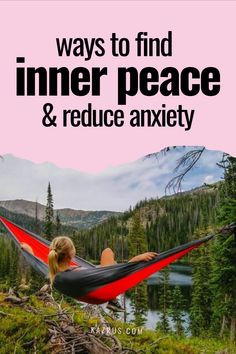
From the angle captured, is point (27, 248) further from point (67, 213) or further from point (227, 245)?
point (227, 245)

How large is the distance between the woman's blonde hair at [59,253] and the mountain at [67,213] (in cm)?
144

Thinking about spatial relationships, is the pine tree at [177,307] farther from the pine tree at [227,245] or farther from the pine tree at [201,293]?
the pine tree at [227,245]

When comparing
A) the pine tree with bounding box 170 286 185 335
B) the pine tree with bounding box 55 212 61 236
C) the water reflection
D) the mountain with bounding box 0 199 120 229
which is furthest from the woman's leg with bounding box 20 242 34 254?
the pine tree with bounding box 170 286 185 335

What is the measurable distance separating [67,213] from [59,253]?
5.32 ft

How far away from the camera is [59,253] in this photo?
11.2 feet

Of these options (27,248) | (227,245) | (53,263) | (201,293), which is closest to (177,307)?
(201,293)

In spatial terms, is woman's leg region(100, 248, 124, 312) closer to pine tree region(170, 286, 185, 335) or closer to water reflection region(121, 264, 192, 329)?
water reflection region(121, 264, 192, 329)

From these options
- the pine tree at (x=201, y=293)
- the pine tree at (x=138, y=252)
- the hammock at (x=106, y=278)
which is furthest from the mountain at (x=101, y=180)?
the pine tree at (x=201, y=293)

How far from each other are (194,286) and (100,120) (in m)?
5.19

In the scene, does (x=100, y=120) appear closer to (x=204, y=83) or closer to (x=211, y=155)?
(x=204, y=83)

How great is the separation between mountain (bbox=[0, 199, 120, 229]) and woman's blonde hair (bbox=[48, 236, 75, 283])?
1.44 m

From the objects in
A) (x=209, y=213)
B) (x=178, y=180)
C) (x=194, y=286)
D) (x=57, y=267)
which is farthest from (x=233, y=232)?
(x=194, y=286)

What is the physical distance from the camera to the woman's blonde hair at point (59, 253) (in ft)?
11.0

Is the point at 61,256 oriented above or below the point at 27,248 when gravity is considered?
above
